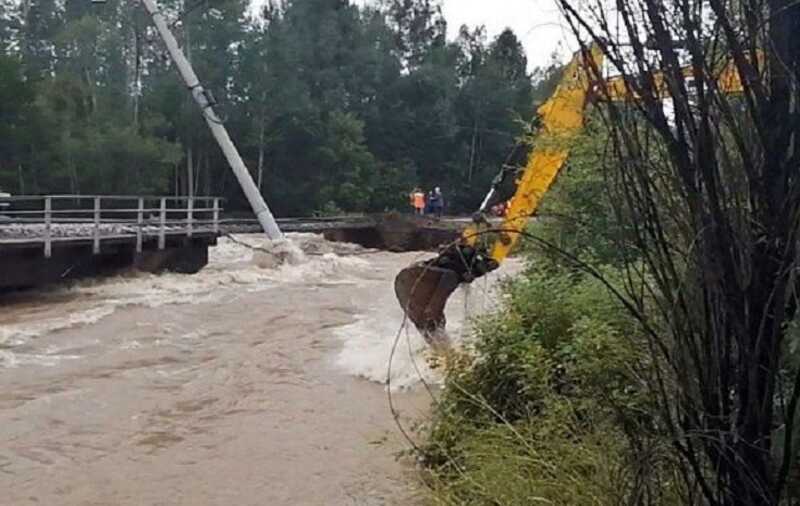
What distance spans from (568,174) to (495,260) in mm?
1952

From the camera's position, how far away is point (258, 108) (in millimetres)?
46719

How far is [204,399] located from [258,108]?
1511 inches

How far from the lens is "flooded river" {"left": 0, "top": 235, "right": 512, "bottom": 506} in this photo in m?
6.61

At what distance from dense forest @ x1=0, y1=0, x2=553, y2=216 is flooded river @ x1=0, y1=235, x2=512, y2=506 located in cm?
2269

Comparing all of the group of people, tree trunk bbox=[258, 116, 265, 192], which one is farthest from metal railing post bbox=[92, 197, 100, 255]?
tree trunk bbox=[258, 116, 265, 192]

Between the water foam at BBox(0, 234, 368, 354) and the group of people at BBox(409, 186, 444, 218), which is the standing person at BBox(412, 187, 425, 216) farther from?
the water foam at BBox(0, 234, 368, 354)

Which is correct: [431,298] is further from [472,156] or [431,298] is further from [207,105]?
[472,156]

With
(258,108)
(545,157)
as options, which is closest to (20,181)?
(258,108)

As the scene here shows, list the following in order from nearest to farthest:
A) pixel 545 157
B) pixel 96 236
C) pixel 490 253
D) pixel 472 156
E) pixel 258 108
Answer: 1. pixel 545 157
2. pixel 490 253
3. pixel 96 236
4. pixel 258 108
5. pixel 472 156

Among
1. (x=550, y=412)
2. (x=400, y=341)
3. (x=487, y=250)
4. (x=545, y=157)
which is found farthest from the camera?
(x=400, y=341)

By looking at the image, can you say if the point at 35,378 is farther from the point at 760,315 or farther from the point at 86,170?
the point at 86,170

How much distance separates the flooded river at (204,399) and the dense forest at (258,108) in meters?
22.7

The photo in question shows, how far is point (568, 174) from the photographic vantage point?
8.67 m

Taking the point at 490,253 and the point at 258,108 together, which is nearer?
the point at 490,253
